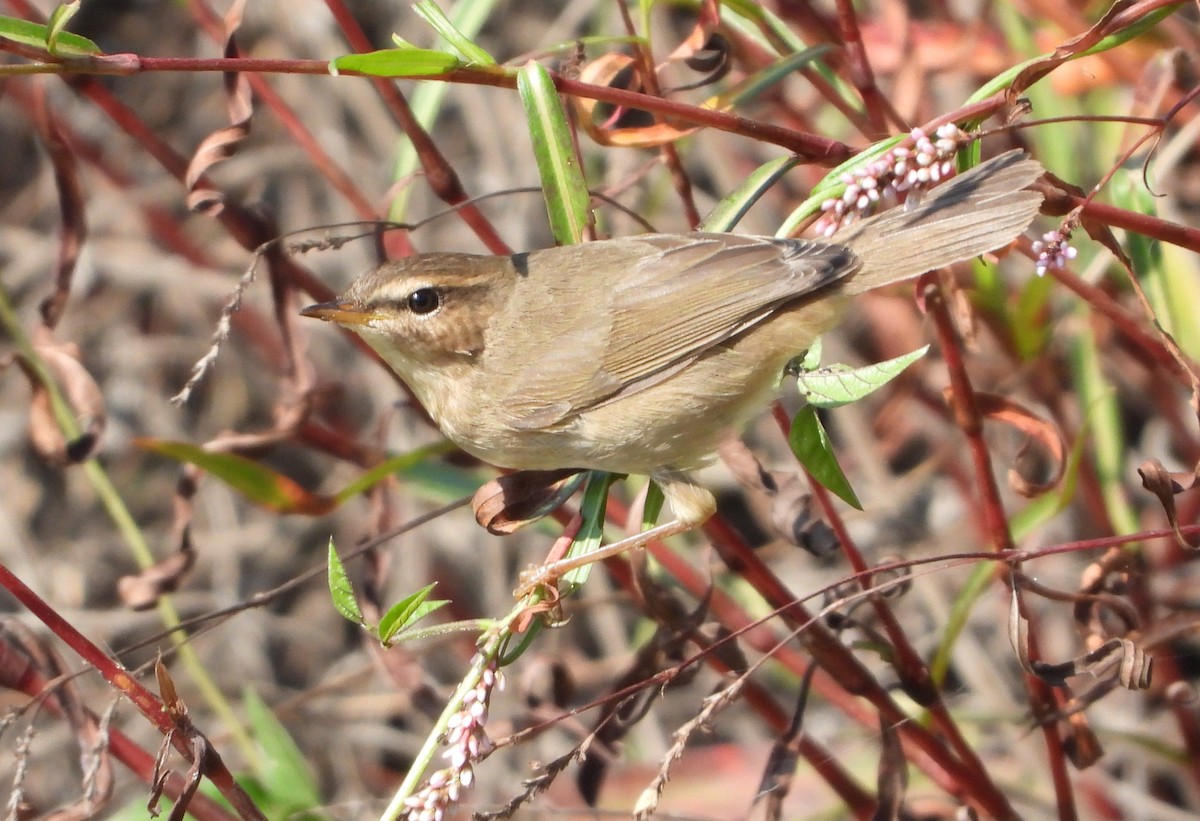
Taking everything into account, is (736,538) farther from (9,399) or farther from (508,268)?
(9,399)

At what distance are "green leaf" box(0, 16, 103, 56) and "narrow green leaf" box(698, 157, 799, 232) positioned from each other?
115cm

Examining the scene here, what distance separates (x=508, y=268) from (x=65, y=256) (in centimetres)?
101

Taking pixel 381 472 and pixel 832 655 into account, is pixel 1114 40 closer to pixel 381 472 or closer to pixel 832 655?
pixel 832 655

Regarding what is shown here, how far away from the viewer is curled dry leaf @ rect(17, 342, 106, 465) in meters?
2.81

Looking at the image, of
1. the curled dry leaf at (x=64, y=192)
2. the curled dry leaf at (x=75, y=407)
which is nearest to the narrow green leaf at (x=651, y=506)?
the curled dry leaf at (x=75, y=407)

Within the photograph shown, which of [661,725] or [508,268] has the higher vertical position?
[508,268]

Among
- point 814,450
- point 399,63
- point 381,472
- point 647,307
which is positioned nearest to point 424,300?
point 381,472

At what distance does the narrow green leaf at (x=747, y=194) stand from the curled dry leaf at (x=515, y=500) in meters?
0.63

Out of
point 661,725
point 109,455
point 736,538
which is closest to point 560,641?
point 661,725

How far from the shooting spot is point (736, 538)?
8.20ft

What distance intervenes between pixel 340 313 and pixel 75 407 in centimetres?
69

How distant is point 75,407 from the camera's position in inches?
112

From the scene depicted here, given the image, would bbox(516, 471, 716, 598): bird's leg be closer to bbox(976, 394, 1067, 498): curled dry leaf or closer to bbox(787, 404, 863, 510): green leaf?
bbox(787, 404, 863, 510): green leaf

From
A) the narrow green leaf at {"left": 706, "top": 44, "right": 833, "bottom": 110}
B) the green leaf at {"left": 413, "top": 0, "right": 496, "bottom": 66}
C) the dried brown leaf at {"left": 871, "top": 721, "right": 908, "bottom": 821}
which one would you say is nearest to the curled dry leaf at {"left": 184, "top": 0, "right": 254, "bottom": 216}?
the green leaf at {"left": 413, "top": 0, "right": 496, "bottom": 66}
